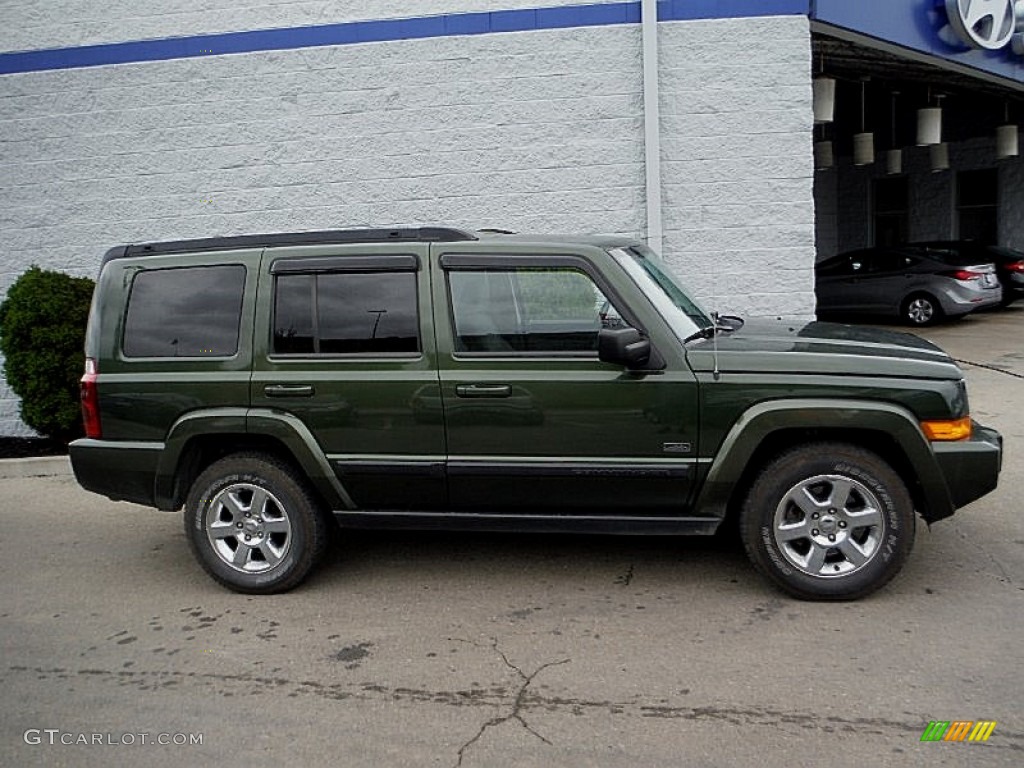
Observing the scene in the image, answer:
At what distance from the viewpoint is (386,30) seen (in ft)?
29.9

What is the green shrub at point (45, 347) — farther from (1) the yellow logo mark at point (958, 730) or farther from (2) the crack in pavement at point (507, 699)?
(1) the yellow logo mark at point (958, 730)

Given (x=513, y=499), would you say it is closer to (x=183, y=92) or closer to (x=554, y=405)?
(x=554, y=405)

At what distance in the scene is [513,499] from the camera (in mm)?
4953

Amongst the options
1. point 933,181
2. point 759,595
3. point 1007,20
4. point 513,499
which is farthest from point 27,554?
point 933,181

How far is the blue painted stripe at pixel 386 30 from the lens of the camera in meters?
8.70

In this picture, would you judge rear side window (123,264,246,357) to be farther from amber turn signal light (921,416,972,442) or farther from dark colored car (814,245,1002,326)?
dark colored car (814,245,1002,326)

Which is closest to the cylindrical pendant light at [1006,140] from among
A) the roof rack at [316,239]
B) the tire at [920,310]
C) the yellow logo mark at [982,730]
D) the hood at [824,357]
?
the tire at [920,310]

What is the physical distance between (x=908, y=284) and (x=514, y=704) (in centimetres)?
1472

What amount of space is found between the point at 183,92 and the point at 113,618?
20.0ft

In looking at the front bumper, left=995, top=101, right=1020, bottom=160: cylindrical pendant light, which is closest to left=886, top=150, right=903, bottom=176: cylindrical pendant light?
left=995, top=101, right=1020, bottom=160: cylindrical pendant light

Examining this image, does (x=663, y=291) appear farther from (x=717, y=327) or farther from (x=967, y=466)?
(x=967, y=466)

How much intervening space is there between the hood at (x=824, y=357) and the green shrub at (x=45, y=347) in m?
6.16

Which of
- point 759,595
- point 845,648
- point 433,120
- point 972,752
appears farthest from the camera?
point 433,120

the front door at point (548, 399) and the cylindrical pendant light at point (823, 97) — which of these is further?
the cylindrical pendant light at point (823, 97)
